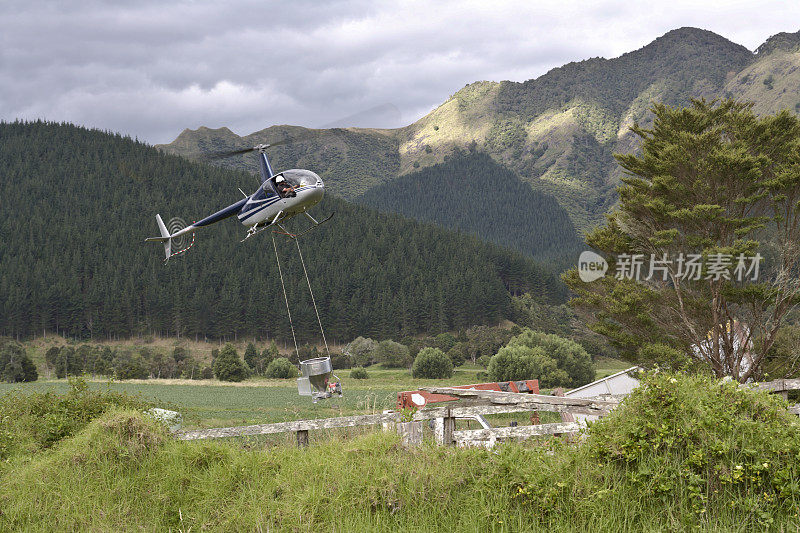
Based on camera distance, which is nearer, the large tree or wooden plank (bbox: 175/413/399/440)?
wooden plank (bbox: 175/413/399/440)

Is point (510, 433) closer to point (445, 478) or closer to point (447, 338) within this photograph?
point (445, 478)

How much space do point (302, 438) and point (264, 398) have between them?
134 ft

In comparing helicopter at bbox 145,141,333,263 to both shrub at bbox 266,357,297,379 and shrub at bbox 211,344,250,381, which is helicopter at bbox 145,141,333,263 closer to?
shrub at bbox 211,344,250,381

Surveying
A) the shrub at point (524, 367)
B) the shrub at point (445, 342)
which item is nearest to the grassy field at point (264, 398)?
the shrub at point (524, 367)

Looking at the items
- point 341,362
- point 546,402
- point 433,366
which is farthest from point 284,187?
point 341,362

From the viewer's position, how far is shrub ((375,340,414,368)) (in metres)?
88.9

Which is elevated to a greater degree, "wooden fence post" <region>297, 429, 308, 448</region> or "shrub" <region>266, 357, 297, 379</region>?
"wooden fence post" <region>297, 429, 308, 448</region>

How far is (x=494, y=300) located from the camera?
130 metres

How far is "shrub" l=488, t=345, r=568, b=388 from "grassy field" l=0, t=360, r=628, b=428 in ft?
29.4

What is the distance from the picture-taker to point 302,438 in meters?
9.38

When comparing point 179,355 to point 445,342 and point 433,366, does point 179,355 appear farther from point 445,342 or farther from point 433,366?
point 433,366

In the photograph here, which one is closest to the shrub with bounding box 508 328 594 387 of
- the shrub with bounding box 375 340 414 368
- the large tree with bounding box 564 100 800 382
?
the large tree with bounding box 564 100 800 382

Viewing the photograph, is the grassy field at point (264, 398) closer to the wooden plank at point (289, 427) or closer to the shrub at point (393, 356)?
the shrub at point (393, 356)

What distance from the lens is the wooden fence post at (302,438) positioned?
9.34 metres
